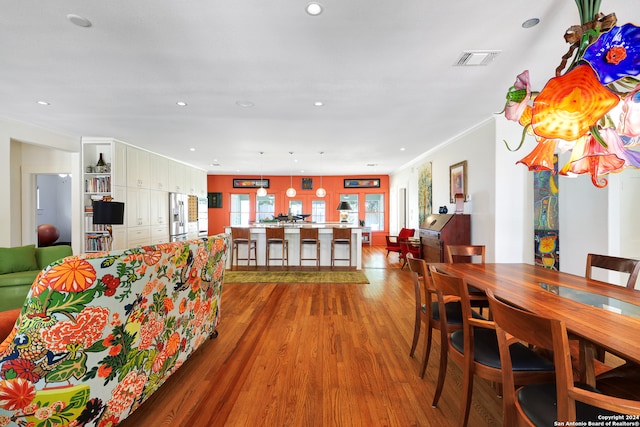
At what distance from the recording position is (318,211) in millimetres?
11117

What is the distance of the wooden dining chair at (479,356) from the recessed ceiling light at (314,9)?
77.4 inches

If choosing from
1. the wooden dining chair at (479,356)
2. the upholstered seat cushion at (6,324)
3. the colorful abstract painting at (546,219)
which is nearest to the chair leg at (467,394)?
the wooden dining chair at (479,356)

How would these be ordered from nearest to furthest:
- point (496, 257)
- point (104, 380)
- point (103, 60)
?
point (104, 380) < point (103, 60) < point (496, 257)

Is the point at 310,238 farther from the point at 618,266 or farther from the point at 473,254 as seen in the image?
the point at 618,266

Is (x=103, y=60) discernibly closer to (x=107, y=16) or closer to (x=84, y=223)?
(x=107, y=16)

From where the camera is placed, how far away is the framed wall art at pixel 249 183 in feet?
35.7

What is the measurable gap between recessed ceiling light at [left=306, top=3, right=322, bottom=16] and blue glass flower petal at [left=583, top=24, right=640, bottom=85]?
1.62m

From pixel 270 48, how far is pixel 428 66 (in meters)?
1.54

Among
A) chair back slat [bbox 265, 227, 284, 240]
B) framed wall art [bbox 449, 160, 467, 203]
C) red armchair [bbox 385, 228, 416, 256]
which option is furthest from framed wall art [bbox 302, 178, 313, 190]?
framed wall art [bbox 449, 160, 467, 203]

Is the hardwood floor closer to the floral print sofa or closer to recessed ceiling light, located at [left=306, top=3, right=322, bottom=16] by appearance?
the floral print sofa

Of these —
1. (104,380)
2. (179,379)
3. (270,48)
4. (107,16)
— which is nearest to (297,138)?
(270,48)

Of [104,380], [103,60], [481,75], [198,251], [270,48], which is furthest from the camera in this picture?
[481,75]

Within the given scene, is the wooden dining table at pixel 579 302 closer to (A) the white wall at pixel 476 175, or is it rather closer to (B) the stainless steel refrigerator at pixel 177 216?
(A) the white wall at pixel 476 175

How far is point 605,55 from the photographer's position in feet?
4.83
